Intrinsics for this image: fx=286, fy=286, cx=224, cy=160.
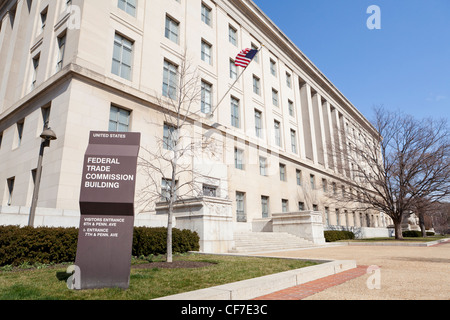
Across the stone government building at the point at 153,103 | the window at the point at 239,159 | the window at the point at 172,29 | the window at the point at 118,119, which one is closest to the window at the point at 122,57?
the stone government building at the point at 153,103

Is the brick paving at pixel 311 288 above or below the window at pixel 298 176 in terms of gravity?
below

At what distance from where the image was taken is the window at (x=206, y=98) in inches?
959

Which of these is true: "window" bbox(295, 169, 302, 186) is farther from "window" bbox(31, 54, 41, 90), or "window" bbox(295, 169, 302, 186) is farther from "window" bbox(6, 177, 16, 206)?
"window" bbox(6, 177, 16, 206)

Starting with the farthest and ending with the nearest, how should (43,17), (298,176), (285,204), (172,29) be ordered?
1. (298,176)
2. (285,204)
3. (172,29)
4. (43,17)

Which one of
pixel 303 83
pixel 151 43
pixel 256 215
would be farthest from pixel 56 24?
pixel 303 83

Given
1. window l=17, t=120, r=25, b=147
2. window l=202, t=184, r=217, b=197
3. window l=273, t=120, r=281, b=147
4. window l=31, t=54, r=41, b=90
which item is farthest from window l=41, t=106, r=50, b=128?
window l=273, t=120, r=281, b=147

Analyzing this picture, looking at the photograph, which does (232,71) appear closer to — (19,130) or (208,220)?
(19,130)

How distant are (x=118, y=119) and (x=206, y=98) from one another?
353 inches

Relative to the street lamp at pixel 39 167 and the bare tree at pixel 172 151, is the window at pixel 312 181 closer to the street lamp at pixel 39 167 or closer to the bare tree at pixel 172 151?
the bare tree at pixel 172 151

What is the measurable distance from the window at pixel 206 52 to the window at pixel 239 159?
8522 millimetres

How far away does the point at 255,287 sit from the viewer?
5320 millimetres

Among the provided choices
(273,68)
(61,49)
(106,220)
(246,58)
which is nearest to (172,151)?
(246,58)

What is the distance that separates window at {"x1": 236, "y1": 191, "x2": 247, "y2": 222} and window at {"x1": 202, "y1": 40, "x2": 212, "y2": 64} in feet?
40.3

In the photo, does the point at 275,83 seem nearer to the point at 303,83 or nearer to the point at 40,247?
the point at 303,83
